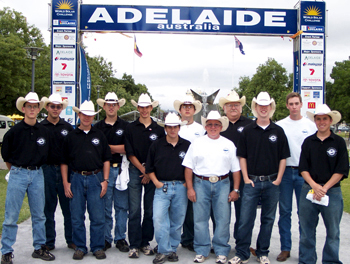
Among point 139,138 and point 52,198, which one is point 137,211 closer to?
point 139,138

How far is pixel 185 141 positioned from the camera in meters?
5.06

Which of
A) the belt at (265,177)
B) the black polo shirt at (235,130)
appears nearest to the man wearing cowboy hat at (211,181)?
the belt at (265,177)

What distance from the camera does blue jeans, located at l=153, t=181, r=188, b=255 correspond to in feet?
15.9

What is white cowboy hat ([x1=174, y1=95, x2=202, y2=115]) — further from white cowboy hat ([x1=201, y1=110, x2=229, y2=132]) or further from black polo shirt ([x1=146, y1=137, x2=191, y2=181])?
black polo shirt ([x1=146, y1=137, x2=191, y2=181])

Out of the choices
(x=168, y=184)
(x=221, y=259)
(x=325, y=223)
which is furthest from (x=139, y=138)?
(x=325, y=223)

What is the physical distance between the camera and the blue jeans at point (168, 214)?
486 centimetres

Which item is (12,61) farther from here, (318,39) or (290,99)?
(290,99)

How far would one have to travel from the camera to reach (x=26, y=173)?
15.6ft

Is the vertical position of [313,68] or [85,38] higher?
[85,38]

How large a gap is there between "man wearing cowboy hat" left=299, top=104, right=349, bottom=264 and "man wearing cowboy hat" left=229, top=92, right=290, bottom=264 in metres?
0.34

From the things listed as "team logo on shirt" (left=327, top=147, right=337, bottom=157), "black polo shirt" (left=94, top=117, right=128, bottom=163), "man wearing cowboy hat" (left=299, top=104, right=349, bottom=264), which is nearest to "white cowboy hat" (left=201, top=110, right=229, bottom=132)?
"man wearing cowboy hat" (left=299, top=104, right=349, bottom=264)

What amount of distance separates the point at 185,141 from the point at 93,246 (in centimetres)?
201

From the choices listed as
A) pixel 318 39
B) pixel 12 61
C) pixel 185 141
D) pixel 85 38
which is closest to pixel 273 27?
pixel 318 39

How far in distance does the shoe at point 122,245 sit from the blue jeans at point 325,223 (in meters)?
2.49
